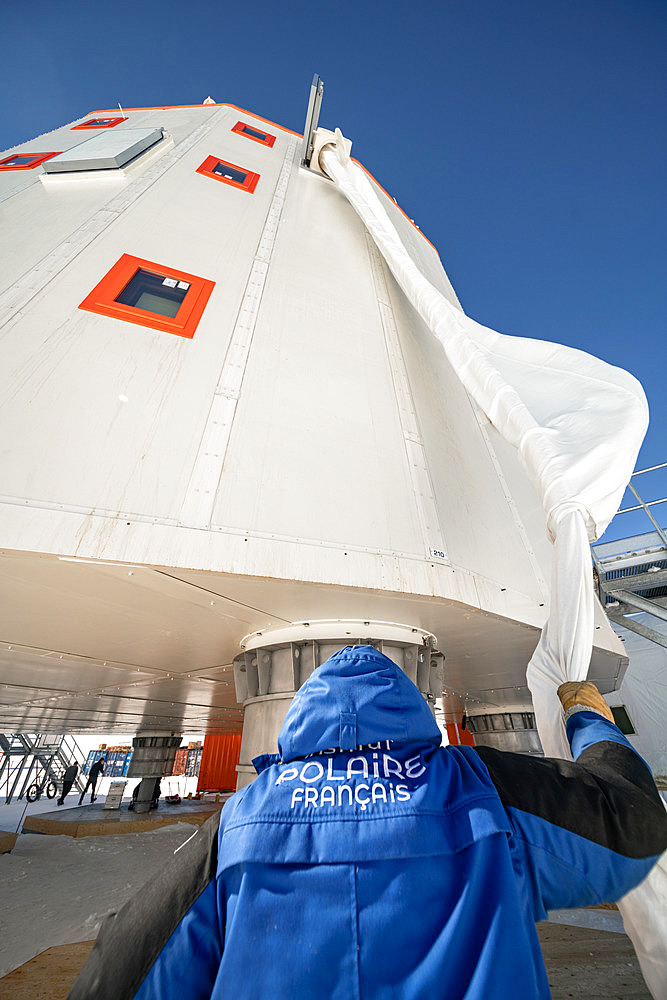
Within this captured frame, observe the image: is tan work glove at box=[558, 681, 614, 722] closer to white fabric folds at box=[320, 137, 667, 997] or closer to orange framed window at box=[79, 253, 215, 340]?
white fabric folds at box=[320, 137, 667, 997]

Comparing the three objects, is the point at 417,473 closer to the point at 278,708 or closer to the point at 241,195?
the point at 278,708

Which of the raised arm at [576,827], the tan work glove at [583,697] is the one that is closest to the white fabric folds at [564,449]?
the tan work glove at [583,697]

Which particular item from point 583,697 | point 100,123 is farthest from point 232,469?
point 100,123

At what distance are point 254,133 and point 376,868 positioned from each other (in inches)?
483

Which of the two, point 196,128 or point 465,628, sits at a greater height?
point 196,128

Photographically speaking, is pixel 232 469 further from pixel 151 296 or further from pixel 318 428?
pixel 151 296

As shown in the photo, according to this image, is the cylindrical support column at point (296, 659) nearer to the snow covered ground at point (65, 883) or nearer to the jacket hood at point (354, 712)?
the jacket hood at point (354, 712)

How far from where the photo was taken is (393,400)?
4.30m

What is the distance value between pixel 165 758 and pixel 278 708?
11180 millimetres

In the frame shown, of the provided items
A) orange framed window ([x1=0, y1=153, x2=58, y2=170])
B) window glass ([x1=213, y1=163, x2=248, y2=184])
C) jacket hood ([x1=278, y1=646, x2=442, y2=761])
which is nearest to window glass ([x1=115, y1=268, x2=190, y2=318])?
window glass ([x1=213, y1=163, x2=248, y2=184])

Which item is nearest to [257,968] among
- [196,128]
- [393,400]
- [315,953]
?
[315,953]

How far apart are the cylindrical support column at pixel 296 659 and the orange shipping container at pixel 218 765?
16526 mm

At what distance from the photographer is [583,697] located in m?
2.07

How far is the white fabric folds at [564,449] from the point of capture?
2432mm
